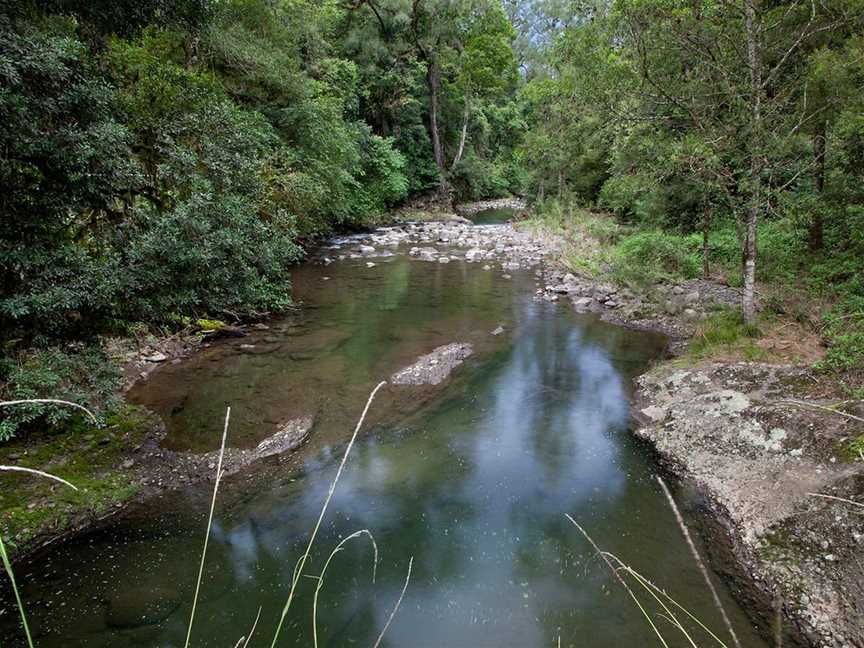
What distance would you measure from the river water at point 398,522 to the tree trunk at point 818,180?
12.9 ft

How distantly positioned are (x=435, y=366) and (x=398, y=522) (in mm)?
3765

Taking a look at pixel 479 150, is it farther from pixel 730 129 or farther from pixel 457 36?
pixel 730 129

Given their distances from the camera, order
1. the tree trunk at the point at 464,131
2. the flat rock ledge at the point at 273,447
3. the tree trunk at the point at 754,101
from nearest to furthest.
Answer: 1. the flat rock ledge at the point at 273,447
2. the tree trunk at the point at 754,101
3. the tree trunk at the point at 464,131

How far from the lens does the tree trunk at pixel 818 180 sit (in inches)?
332

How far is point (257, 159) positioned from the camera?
32.1 feet

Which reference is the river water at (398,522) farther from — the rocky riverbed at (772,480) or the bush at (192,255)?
the bush at (192,255)

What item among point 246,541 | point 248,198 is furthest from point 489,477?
point 248,198

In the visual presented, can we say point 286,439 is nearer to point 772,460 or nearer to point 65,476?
point 65,476

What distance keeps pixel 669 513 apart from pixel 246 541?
4.14 metres

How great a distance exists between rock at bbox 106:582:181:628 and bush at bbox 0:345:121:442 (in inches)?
61.7

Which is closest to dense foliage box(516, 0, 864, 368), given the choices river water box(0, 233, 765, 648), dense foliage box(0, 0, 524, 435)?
river water box(0, 233, 765, 648)

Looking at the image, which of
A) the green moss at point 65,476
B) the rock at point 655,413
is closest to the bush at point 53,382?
the green moss at point 65,476

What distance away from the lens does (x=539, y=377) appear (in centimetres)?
842

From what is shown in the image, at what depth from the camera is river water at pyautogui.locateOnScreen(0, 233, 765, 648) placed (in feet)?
12.9
